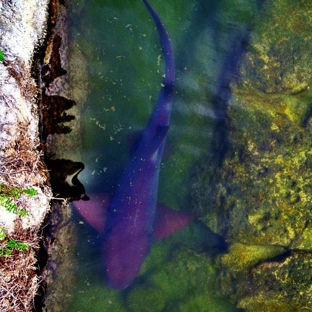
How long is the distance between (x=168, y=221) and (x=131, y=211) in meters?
0.61

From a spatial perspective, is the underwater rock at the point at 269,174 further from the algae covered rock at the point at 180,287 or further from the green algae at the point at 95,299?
the green algae at the point at 95,299

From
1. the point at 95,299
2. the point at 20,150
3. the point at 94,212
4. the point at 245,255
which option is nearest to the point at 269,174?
the point at 245,255

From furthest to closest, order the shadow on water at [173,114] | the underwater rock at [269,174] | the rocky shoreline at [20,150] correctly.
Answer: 1. the shadow on water at [173,114]
2. the underwater rock at [269,174]
3. the rocky shoreline at [20,150]

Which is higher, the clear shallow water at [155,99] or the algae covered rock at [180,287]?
the clear shallow water at [155,99]

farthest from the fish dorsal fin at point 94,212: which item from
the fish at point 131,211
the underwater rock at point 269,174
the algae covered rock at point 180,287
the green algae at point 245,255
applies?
the green algae at point 245,255

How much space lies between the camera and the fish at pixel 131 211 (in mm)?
4801

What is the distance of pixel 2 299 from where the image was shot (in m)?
3.67

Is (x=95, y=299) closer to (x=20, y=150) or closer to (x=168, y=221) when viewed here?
(x=168, y=221)

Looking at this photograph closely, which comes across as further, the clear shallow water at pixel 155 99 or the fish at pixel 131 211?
the clear shallow water at pixel 155 99

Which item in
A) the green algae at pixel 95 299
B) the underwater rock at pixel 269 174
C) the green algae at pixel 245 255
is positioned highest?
the underwater rock at pixel 269 174

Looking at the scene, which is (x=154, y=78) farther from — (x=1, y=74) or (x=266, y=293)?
(x=266, y=293)

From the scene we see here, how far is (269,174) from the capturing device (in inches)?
183

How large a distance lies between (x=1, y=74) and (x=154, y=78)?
7.03 feet

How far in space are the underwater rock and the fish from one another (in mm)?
828
